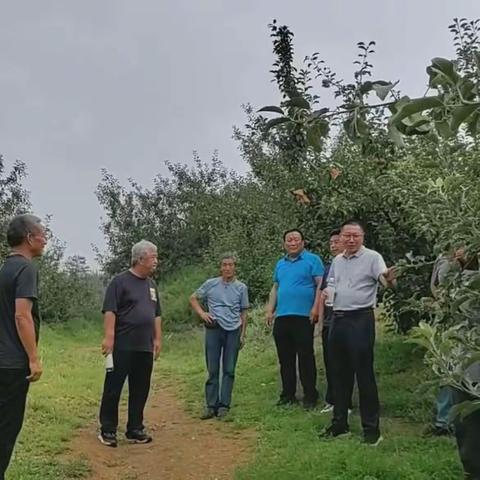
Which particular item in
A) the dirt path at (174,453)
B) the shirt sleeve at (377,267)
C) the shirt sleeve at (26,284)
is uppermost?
the shirt sleeve at (377,267)

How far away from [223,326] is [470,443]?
134 inches

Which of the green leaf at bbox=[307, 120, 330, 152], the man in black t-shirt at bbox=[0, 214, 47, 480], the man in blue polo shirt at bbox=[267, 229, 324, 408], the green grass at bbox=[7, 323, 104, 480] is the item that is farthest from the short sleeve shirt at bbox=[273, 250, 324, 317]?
the green leaf at bbox=[307, 120, 330, 152]

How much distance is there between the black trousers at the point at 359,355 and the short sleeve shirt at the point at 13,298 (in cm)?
237

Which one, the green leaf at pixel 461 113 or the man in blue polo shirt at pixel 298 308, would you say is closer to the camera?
the green leaf at pixel 461 113

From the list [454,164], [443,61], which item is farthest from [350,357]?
[443,61]

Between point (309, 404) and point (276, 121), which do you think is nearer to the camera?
point (276, 121)

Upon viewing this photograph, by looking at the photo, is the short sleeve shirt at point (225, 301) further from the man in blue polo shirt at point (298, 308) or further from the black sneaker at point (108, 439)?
the black sneaker at point (108, 439)

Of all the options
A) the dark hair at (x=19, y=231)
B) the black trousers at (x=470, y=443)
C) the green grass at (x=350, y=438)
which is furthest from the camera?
the green grass at (x=350, y=438)

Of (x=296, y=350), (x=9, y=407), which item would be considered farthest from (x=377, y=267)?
(x=9, y=407)

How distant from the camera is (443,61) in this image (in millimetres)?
1464

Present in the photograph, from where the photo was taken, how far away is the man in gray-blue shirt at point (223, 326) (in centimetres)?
716

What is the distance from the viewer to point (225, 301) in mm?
7164

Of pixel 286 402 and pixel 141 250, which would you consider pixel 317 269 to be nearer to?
pixel 286 402

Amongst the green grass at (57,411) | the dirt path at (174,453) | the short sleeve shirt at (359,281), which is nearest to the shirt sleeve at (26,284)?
the green grass at (57,411)
